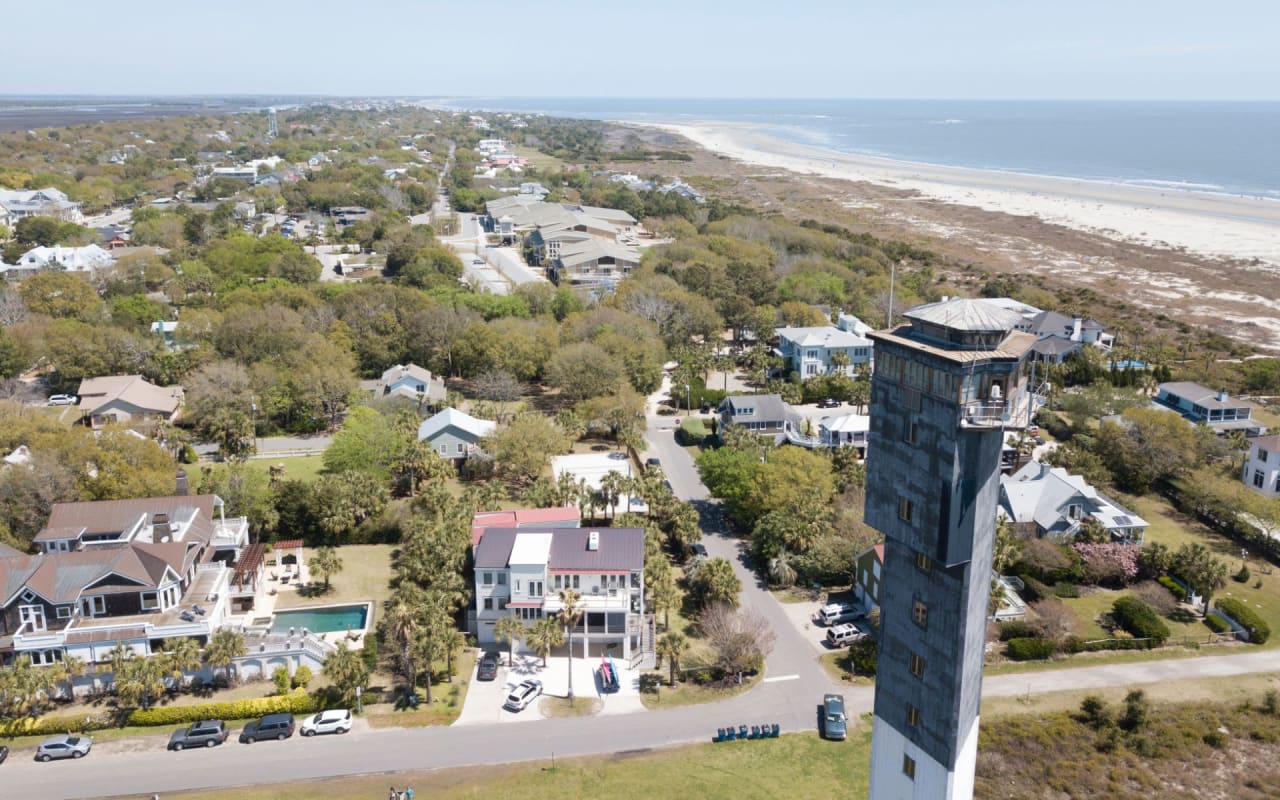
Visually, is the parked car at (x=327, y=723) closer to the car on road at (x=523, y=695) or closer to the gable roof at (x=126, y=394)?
the car on road at (x=523, y=695)

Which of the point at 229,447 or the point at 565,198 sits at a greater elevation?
the point at 565,198

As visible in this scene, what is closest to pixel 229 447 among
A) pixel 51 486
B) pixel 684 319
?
pixel 51 486

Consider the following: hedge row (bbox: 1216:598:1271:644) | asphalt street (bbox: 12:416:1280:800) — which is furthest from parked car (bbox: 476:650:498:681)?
hedge row (bbox: 1216:598:1271:644)

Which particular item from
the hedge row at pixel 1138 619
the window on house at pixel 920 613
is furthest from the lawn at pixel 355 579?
the hedge row at pixel 1138 619

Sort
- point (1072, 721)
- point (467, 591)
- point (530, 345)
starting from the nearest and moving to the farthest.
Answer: point (1072, 721) → point (467, 591) → point (530, 345)

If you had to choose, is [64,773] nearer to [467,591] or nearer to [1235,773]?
[467,591]

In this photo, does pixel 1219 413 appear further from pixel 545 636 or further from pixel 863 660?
pixel 545 636

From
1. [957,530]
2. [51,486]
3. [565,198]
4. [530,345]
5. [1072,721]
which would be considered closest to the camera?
[957,530]
